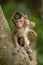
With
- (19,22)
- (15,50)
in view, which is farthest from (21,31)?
(15,50)

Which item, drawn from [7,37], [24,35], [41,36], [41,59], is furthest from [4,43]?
[41,36]

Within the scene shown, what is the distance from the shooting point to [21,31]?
1606 mm

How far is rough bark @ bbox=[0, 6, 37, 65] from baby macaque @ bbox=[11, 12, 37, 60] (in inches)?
0.9

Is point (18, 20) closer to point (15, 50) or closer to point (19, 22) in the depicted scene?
point (19, 22)

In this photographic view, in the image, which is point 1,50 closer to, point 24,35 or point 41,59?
point 24,35

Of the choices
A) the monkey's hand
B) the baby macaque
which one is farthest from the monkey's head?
the monkey's hand

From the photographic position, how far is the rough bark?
149 cm

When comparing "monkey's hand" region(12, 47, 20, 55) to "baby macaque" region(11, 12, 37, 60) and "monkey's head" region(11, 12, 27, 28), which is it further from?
"monkey's head" region(11, 12, 27, 28)

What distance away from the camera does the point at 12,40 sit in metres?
1.52

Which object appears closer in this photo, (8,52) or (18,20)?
(8,52)

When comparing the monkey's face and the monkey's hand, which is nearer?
the monkey's hand

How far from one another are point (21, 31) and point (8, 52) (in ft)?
0.50

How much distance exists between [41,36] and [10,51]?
4.96 feet

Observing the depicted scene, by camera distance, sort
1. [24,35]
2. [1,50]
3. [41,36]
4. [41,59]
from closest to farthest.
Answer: [1,50], [24,35], [41,59], [41,36]
